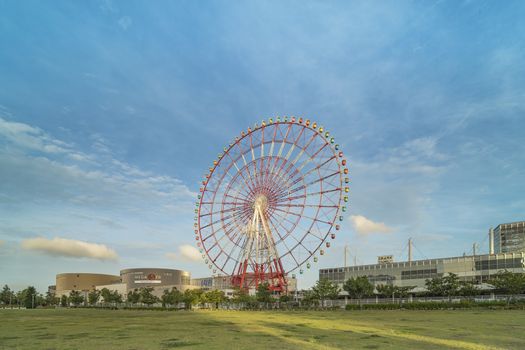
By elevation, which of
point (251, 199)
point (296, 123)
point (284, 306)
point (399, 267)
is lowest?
point (284, 306)

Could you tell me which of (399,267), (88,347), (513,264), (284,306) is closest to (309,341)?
(88,347)

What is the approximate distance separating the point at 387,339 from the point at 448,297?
237 feet

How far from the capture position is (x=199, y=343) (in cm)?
2631

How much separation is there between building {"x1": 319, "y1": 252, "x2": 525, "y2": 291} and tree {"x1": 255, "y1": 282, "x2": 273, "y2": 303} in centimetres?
3930

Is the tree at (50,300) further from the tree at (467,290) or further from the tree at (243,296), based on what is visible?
the tree at (467,290)

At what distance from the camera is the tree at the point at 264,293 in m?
97.5

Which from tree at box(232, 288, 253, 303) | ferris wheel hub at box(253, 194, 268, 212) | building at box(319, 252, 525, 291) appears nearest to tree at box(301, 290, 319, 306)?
tree at box(232, 288, 253, 303)

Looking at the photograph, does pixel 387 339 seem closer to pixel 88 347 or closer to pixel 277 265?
pixel 88 347

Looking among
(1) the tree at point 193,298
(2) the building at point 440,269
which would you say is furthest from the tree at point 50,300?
(2) the building at point 440,269

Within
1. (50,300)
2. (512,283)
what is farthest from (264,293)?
(50,300)

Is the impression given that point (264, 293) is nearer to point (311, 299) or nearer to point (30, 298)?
point (311, 299)

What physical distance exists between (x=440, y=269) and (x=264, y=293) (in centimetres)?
4709

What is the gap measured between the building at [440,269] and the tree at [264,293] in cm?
3930

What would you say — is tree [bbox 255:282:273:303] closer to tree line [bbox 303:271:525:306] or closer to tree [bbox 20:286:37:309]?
tree line [bbox 303:271:525:306]
